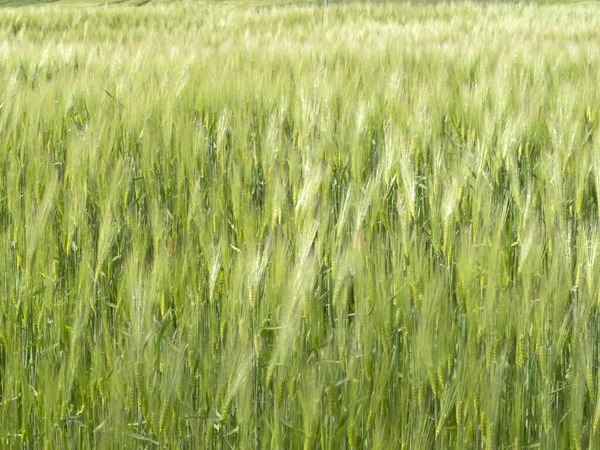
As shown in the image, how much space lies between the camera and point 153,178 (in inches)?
59.9

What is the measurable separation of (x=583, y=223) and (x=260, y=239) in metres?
0.61

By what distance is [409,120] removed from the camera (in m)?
1.88

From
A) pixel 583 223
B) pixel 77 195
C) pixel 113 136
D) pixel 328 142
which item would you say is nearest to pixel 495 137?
pixel 328 142

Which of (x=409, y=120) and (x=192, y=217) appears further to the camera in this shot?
(x=409, y=120)

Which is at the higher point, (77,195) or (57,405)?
(77,195)

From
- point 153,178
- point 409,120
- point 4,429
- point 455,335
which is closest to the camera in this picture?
point 4,429

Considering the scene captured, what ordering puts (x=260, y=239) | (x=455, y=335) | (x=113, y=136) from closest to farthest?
(x=455, y=335) → (x=260, y=239) → (x=113, y=136)

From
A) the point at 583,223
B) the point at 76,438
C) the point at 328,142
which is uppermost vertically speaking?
the point at 328,142

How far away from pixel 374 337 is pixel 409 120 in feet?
3.73

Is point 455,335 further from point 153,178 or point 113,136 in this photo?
point 113,136

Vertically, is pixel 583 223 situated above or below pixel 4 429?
above

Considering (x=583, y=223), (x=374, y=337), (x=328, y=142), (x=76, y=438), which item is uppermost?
(x=328, y=142)

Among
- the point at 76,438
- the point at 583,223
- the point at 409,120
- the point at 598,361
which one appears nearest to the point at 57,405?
the point at 76,438

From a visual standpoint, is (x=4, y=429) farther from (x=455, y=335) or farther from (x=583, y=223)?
(x=583, y=223)
